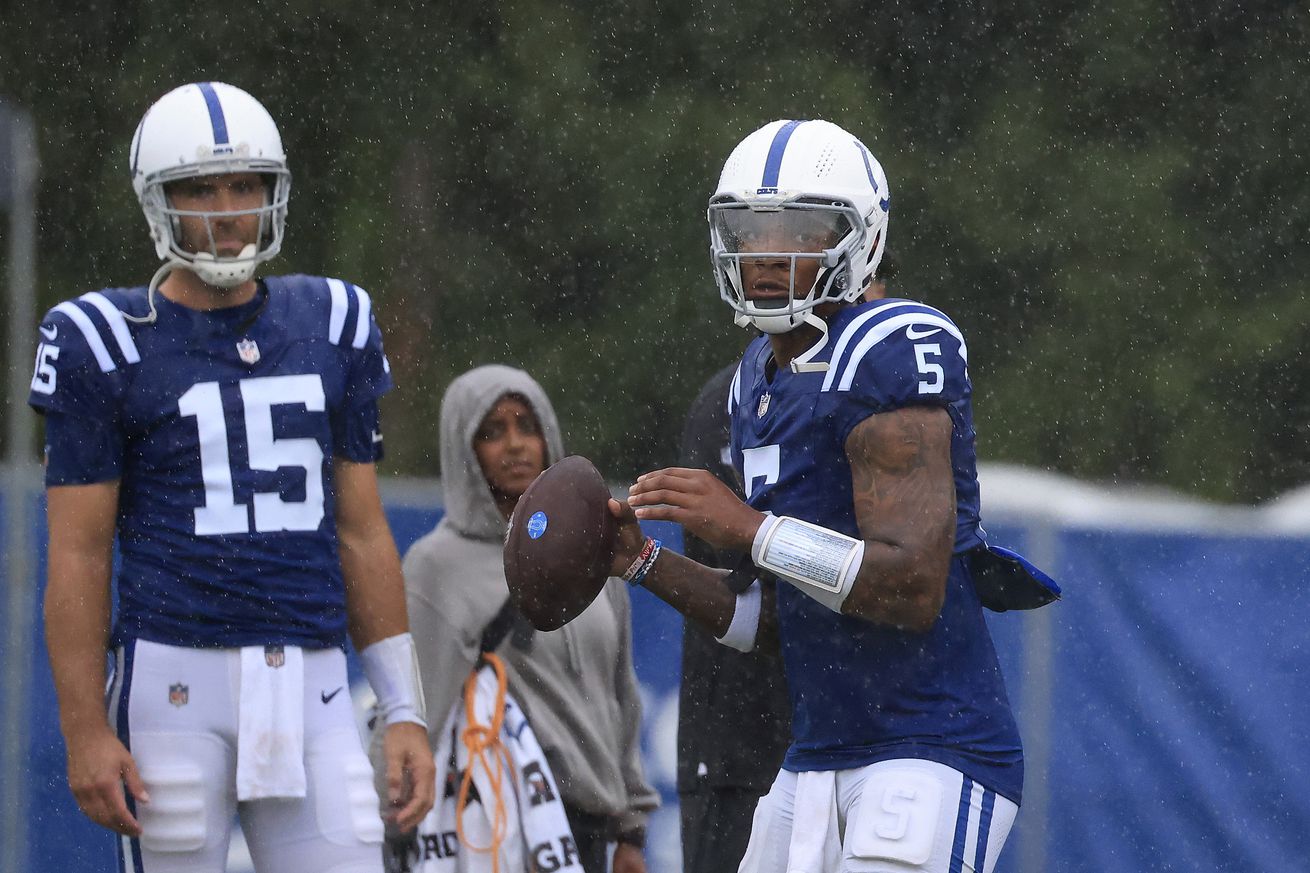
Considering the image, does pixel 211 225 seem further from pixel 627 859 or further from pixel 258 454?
pixel 627 859

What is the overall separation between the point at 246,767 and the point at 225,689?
0.48 ft

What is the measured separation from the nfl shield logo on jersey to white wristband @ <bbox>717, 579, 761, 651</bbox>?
Result: 0.98 meters

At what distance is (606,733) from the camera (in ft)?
15.7

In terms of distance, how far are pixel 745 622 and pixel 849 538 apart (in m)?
0.43

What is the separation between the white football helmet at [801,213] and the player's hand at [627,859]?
67.9 inches

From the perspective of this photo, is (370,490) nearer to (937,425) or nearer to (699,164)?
(937,425)

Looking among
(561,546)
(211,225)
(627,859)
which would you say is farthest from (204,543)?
(627,859)

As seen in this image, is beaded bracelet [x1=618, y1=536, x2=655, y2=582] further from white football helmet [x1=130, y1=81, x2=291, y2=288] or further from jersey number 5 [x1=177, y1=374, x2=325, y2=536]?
white football helmet [x1=130, y1=81, x2=291, y2=288]

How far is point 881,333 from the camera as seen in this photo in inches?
128

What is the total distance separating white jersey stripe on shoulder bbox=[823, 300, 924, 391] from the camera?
3262 millimetres

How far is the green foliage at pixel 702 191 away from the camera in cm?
1019

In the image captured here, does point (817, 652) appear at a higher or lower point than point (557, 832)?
higher

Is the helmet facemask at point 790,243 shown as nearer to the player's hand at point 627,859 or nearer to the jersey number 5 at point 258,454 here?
the jersey number 5 at point 258,454

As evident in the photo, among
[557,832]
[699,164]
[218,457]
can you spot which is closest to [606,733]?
[557,832]
